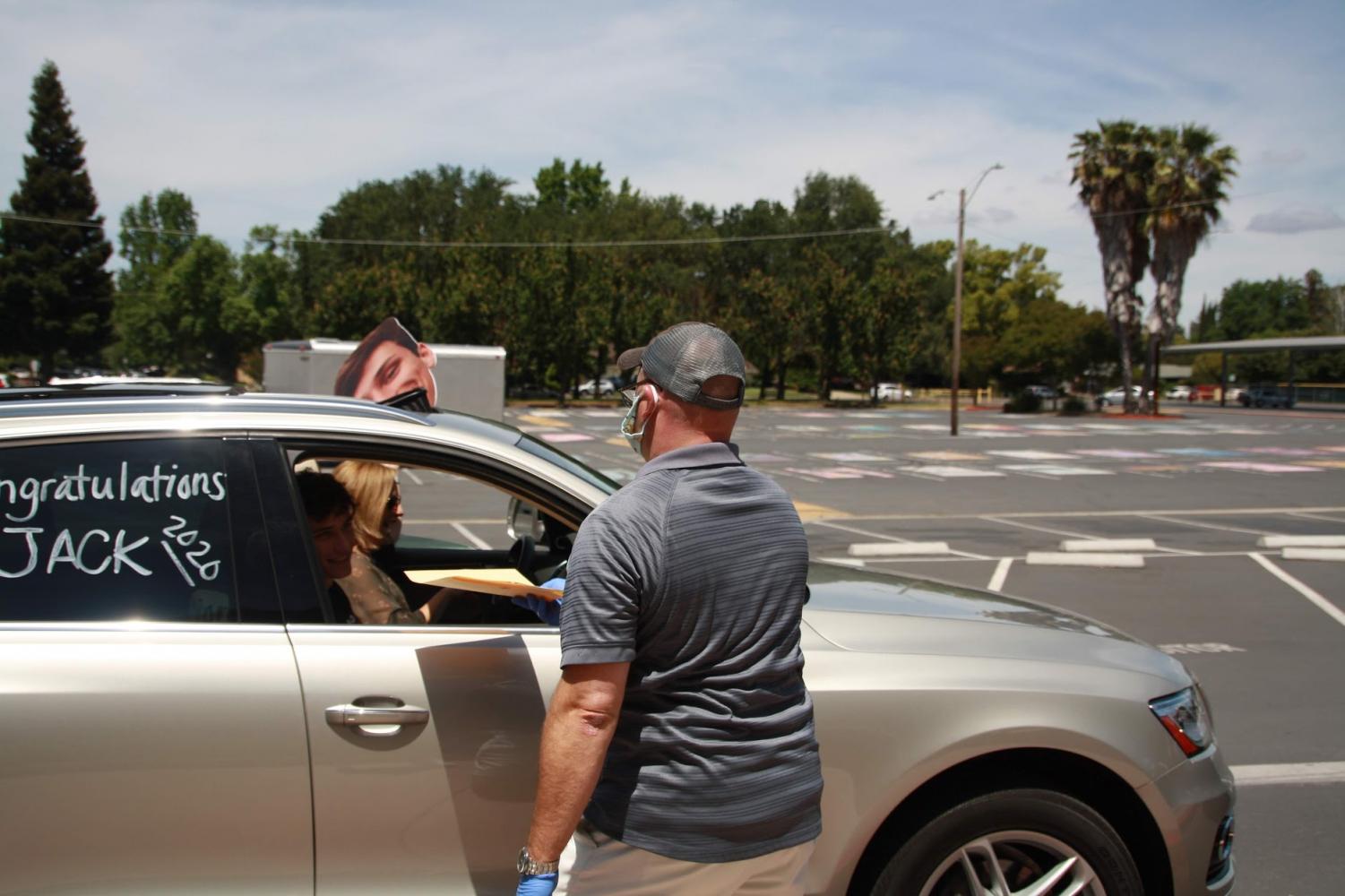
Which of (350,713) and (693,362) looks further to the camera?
(350,713)

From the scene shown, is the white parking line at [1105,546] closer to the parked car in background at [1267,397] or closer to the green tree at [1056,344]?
the green tree at [1056,344]

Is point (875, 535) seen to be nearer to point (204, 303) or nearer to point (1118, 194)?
point (1118, 194)

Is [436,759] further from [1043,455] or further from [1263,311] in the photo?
[1263,311]

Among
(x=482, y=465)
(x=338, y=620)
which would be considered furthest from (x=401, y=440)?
(x=338, y=620)

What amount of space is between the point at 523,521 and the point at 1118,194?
5139 centimetres

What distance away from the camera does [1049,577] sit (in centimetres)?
1034

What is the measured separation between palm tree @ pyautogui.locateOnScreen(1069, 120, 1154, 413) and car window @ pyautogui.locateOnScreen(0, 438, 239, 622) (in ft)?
175

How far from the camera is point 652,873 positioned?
2.02m

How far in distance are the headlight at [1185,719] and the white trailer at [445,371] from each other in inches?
680

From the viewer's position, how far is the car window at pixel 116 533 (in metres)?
2.42

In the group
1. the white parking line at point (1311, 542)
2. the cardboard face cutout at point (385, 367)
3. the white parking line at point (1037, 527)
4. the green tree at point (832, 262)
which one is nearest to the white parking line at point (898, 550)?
the white parking line at point (1037, 527)

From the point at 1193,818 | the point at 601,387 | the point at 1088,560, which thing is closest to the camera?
the point at 1193,818

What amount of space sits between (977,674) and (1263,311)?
546 ft

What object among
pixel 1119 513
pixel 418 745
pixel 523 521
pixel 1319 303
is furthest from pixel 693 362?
pixel 1319 303
